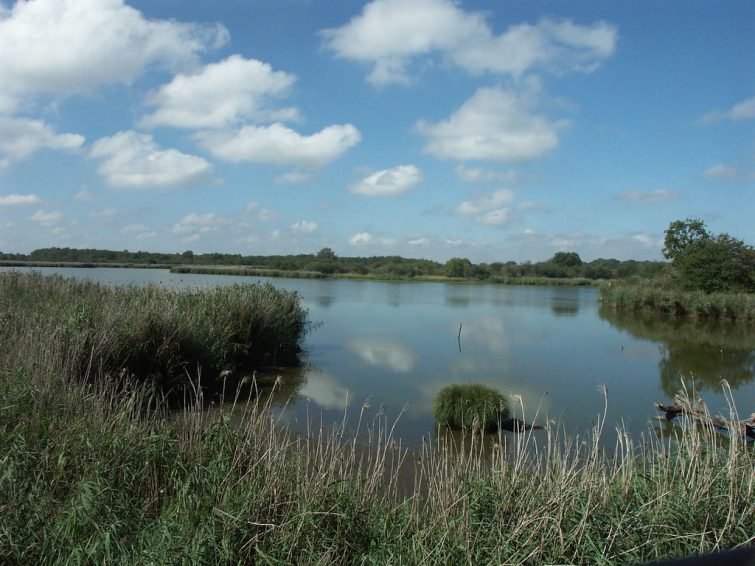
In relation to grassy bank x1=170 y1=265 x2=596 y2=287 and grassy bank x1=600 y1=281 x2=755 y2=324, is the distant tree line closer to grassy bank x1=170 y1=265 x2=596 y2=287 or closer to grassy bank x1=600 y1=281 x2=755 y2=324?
grassy bank x1=170 y1=265 x2=596 y2=287

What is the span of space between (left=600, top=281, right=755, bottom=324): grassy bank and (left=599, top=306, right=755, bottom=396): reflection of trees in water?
1801mm

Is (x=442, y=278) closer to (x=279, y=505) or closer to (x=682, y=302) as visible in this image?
(x=682, y=302)

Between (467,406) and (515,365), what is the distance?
7631mm

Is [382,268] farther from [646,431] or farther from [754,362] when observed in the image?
[646,431]

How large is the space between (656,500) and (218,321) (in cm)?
998

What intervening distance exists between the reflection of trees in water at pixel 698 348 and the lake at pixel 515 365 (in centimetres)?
5

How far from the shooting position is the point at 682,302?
36.0m

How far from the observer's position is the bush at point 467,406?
9.26 meters

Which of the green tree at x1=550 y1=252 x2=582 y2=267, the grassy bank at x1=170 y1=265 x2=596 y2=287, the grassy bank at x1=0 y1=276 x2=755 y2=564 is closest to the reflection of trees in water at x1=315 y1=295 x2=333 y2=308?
the grassy bank at x1=0 y1=276 x2=755 y2=564

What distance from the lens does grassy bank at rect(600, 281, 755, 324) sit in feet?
109

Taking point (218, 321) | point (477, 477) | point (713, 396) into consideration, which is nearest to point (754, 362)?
point (713, 396)

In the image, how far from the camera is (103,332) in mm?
8312

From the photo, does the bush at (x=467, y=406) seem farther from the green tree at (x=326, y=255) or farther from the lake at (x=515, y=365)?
the green tree at (x=326, y=255)

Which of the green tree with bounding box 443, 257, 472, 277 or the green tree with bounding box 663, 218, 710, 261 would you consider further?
the green tree with bounding box 443, 257, 472, 277
